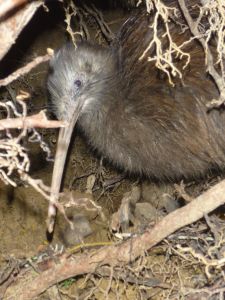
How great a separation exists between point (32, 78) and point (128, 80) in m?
1.01

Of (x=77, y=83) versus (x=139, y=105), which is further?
(x=77, y=83)

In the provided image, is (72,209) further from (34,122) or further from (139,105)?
(34,122)

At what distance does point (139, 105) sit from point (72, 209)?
3.03 feet

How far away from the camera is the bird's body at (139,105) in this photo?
2.71m

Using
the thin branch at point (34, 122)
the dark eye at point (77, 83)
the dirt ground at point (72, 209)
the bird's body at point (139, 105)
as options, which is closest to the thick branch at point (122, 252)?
the dirt ground at point (72, 209)

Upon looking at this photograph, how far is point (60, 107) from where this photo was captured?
9.73ft

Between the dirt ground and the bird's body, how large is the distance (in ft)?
0.84

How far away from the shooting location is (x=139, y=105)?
2828mm

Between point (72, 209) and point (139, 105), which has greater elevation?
point (139, 105)

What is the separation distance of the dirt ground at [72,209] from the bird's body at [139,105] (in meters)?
0.26

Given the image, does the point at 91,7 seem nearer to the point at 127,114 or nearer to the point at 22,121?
the point at 127,114

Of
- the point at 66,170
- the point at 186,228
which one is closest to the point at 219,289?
the point at 186,228

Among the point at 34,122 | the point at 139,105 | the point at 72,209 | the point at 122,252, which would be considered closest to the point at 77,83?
the point at 139,105

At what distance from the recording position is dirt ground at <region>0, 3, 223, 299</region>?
2.51 meters
